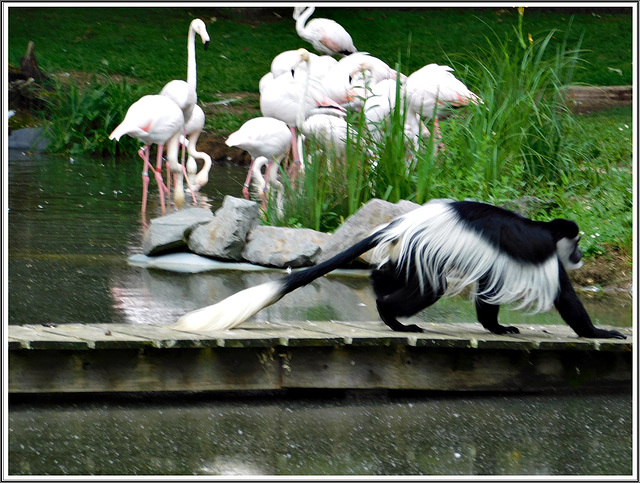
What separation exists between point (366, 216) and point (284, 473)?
354 cm

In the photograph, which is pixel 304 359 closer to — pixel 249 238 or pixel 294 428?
pixel 294 428

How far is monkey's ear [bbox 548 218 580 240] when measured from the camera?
4.44m

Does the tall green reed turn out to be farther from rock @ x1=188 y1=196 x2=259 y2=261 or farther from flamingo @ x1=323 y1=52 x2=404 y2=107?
flamingo @ x1=323 y1=52 x2=404 y2=107

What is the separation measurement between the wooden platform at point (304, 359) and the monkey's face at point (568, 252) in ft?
1.28

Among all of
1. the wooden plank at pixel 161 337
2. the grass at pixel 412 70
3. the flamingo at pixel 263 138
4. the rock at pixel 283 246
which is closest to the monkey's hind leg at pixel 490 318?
the wooden plank at pixel 161 337

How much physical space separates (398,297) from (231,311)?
2.72 feet

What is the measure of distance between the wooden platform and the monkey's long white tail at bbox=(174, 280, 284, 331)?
0.24ft

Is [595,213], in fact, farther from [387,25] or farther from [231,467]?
[387,25]

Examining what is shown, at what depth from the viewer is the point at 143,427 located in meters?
3.73

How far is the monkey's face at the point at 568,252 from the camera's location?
459 centimetres

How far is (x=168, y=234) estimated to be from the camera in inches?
273

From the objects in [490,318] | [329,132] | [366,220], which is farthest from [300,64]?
[490,318]

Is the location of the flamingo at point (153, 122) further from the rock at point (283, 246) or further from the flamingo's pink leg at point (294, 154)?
the rock at point (283, 246)

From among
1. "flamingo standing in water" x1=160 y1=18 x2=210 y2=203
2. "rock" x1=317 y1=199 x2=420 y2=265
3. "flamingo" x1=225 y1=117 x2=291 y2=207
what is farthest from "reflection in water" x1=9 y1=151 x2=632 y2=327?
"flamingo standing in water" x1=160 y1=18 x2=210 y2=203
